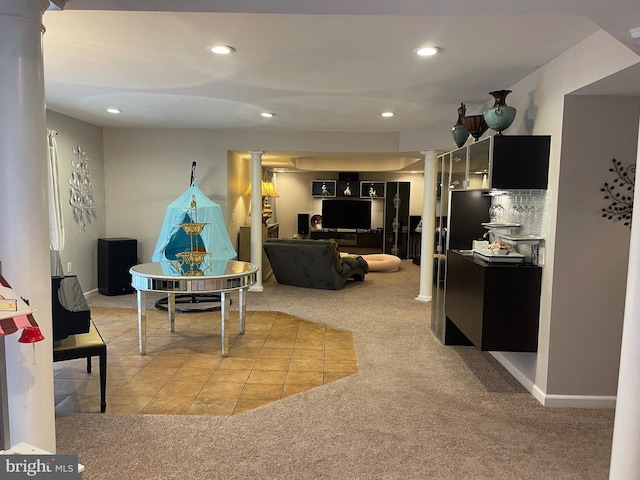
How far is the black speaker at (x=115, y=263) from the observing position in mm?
6180

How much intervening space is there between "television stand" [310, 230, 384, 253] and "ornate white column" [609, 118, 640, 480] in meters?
9.33

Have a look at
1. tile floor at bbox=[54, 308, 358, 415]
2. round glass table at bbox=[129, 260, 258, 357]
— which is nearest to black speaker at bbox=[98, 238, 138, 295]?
tile floor at bbox=[54, 308, 358, 415]

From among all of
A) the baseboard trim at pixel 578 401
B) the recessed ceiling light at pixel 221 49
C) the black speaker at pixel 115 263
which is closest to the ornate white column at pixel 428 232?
the baseboard trim at pixel 578 401

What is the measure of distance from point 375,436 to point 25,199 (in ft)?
7.22

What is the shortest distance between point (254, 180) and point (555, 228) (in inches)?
185

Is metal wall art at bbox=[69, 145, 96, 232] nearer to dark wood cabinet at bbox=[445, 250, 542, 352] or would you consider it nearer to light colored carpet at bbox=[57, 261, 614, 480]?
light colored carpet at bbox=[57, 261, 614, 480]

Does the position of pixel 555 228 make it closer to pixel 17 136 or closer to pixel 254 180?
pixel 17 136

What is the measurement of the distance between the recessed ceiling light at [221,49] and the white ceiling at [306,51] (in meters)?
0.07

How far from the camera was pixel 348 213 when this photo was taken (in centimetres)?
1149

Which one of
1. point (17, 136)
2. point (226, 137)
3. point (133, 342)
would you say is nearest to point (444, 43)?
point (17, 136)

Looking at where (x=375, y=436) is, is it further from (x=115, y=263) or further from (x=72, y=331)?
(x=115, y=263)

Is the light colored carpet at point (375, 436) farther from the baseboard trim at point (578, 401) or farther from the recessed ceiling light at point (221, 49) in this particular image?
the recessed ceiling light at point (221, 49)

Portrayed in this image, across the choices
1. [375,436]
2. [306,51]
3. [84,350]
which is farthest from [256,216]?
[375,436]

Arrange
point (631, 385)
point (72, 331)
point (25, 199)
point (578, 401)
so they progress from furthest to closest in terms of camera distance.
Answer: point (578, 401) < point (72, 331) < point (631, 385) < point (25, 199)
